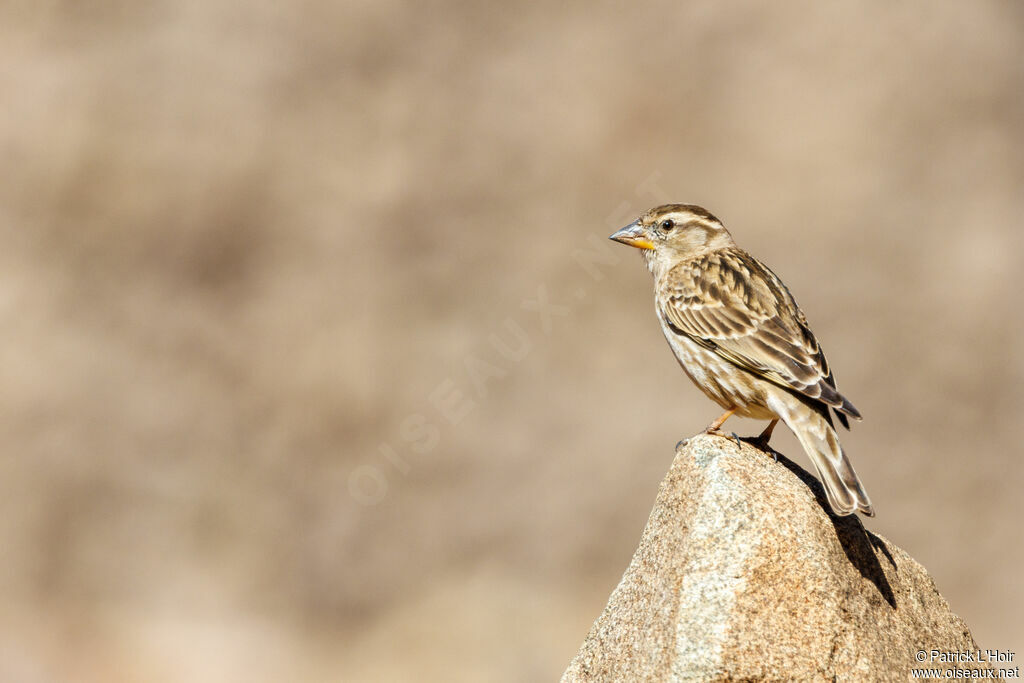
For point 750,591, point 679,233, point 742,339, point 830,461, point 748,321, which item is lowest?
point 750,591

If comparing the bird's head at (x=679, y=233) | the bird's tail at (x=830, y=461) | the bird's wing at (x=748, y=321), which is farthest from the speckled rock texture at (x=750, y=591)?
the bird's head at (x=679, y=233)

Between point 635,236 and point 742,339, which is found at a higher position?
point 635,236

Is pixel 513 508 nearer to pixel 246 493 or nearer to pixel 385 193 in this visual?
pixel 246 493

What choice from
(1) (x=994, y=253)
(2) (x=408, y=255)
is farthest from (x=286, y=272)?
(1) (x=994, y=253)

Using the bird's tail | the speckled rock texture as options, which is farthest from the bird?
the speckled rock texture

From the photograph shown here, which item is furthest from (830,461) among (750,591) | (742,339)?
(742,339)

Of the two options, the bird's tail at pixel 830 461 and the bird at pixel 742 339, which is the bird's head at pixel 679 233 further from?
the bird's tail at pixel 830 461

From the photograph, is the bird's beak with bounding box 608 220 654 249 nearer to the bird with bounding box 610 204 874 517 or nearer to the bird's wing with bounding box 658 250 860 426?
the bird with bounding box 610 204 874 517

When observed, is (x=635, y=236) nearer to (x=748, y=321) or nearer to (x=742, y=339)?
(x=748, y=321)

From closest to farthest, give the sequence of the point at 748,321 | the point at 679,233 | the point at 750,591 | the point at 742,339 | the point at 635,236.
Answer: the point at 750,591 → the point at 742,339 → the point at 748,321 → the point at 679,233 → the point at 635,236
